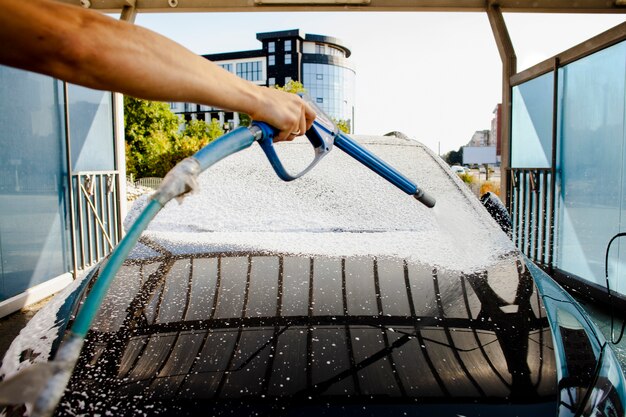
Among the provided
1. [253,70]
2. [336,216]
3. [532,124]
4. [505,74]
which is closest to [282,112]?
[336,216]

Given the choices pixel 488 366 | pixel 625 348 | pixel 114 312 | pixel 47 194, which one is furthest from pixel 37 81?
pixel 625 348

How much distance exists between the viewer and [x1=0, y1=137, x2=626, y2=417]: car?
121 cm

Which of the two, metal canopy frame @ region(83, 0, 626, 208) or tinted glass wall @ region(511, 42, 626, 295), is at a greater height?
A: metal canopy frame @ region(83, 0, 626, 208)

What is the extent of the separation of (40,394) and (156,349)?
2.47 ft

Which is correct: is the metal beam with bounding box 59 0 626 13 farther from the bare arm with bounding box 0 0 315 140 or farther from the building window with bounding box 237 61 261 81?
the building window with bounding box 237 61 261 81

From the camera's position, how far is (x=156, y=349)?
1398mm

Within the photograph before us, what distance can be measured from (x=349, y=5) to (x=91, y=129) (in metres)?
3.49

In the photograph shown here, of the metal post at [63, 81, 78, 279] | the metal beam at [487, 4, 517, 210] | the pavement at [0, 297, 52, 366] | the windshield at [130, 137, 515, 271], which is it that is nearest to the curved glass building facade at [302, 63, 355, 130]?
the metal beam at [487, 4, 517, 210]

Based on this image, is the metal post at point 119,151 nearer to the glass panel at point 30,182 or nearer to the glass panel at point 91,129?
the glass panel at point 91,129

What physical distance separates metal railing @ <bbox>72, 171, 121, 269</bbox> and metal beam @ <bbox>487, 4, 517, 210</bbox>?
5089mm

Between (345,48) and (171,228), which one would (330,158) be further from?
(345,48)

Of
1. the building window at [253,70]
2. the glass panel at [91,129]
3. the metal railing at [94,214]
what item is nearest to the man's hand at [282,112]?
the metal railing at [94,214]

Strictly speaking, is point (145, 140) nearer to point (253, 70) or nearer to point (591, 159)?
point (591, 159)

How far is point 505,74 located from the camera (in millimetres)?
Result: 6887
